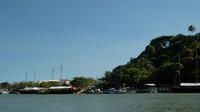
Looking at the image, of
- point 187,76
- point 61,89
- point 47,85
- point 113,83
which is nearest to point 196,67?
point 187,76

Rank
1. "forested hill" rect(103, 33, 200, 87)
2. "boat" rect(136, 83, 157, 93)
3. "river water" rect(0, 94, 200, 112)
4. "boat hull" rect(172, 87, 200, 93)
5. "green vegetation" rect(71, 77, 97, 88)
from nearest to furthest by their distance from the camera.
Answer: "river water" rect(0, 94, 200, 112) → "boat hull" rect(172, 87, 200, 93) → "boat" rect(136, 83, 157, 93) → "forested hill" rect(103, 33, 200, 87) → "green vegetation" rect(71, 77, 97, 88)

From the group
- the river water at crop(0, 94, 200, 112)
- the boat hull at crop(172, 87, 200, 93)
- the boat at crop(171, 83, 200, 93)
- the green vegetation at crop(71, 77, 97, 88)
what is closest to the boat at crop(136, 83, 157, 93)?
the boat hull at crop(172, 87, 200, 93)

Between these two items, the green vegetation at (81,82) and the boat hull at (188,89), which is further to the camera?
the green vegetation at (81,82)

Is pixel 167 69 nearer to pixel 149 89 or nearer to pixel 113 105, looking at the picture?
pixel 149 89

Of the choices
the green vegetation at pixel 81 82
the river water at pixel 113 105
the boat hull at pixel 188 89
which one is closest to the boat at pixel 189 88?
the boat hull at pixel 188 89

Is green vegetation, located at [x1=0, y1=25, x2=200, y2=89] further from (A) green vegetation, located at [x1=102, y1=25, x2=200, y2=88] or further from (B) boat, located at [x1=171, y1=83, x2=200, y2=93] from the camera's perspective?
(B) boat, located at [x1=171, y1=83, x2=200, y2=93]

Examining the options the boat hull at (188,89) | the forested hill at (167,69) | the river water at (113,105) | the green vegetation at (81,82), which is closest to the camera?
the river water at (113,105)

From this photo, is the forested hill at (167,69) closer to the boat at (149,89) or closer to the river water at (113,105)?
the boat at (149,89)

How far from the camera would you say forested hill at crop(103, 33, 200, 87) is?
11031cm

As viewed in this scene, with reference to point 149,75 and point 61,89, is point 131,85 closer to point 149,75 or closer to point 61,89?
point 149,75

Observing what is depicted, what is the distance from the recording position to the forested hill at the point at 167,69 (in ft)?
362

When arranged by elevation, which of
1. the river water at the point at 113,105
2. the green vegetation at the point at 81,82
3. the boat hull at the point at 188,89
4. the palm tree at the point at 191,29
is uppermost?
the palm tree at the point at 191,29

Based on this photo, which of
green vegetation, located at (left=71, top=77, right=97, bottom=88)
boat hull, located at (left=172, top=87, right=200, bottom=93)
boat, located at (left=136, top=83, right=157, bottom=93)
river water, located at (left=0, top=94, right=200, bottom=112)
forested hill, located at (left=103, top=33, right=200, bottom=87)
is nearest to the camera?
river water, located at (left=0, top=94, right=200, bottom=112)

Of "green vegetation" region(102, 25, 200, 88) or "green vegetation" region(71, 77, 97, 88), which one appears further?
"green vegetation" region(71, 77, 97, 88)
